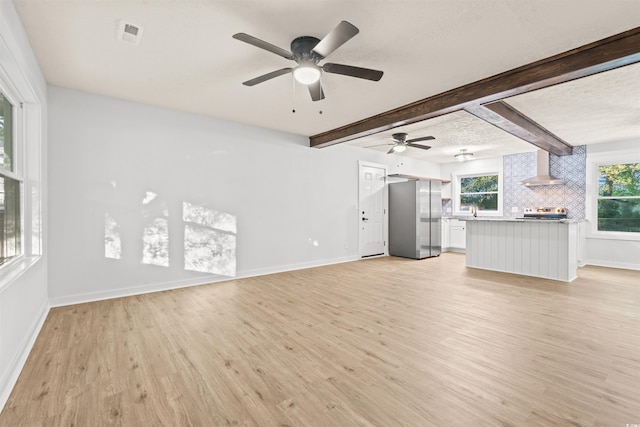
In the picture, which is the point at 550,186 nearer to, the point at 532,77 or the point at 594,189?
the point at 594,189

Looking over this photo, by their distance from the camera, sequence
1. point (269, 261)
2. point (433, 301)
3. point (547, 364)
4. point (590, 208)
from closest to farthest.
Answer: point (547, 364) → point (433, 301) → point (269, 261) → point (590, 208)

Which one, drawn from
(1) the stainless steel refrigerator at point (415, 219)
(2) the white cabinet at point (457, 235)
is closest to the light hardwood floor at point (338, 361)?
(1) the stainless steel refrigerator at point (415, 219)

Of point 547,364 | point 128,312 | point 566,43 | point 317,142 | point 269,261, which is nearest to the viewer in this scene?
point 547,364

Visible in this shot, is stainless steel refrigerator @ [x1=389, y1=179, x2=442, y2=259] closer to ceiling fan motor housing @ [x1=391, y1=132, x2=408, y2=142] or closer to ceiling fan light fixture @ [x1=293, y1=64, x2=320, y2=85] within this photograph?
ceiling fan motor housing @ [x1=391, y1=132, x2=408, y2=142]

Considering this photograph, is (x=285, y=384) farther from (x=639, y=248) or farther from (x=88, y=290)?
(x=639, y=248)

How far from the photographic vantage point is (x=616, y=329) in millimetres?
2725

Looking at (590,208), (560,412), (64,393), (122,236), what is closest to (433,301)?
(560,412)

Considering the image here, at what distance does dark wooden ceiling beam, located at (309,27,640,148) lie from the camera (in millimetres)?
2406

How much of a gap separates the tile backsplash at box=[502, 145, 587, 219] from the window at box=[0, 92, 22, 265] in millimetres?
8703

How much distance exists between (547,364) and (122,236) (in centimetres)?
464

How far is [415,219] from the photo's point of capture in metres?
6.68

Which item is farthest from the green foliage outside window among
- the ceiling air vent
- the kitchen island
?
the ceiling air vent

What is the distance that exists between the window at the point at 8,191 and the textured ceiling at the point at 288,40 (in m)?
0.71

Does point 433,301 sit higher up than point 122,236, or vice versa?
point 122,236
